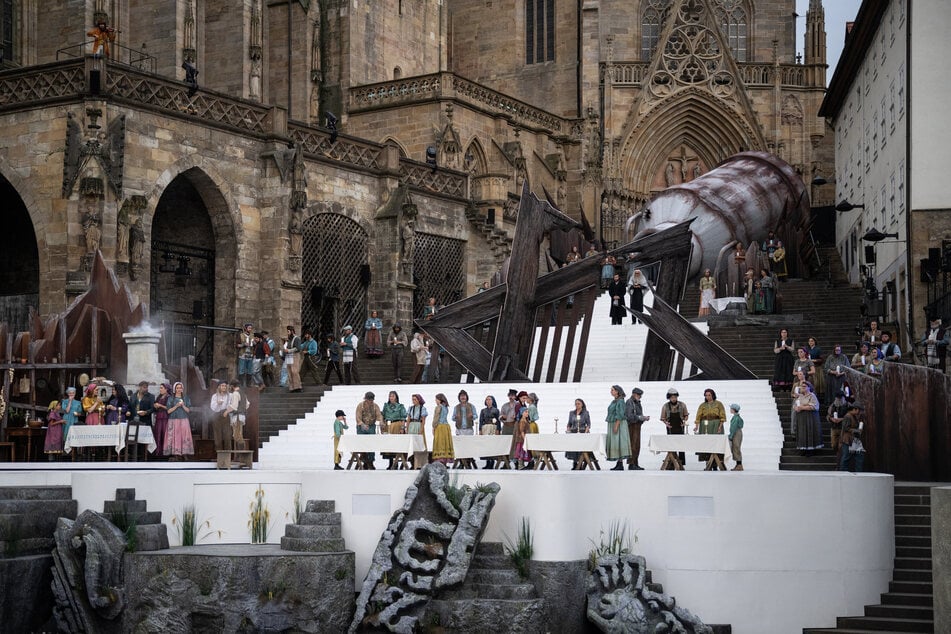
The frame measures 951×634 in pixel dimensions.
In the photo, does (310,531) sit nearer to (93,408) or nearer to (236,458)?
(236,458)

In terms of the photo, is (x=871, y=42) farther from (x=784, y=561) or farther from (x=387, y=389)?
(x=784, y=561)

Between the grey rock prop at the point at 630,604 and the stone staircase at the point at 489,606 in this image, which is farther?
the stone staircase at the point at 489,606

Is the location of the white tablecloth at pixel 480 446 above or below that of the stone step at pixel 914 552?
Answer: above

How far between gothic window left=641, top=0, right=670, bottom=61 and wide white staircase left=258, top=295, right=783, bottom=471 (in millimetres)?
25774

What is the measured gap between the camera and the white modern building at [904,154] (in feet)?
88.4

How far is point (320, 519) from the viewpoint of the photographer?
50.0 feet

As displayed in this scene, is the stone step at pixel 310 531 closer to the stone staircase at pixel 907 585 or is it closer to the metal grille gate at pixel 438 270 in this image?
the stone staircase at pixel 907 585

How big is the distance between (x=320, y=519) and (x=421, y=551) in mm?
1307

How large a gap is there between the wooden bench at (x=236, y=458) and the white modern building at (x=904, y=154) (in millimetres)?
12524

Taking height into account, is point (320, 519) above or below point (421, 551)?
above

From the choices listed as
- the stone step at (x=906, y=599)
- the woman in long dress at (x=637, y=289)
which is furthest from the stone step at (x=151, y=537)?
the woman in long dress at (x=637, y=289)

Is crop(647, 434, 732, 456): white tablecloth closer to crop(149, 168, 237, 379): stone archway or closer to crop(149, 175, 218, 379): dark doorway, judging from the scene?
crop(149, 168, 237, 379): stone archway

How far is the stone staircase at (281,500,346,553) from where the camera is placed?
14867mm

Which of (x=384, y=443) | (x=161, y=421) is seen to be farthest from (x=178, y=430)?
(x=384, y=443)
